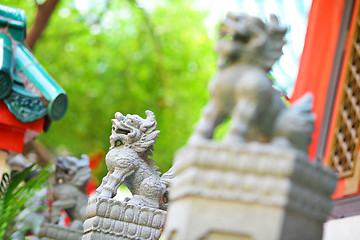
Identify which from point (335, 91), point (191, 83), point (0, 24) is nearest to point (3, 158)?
point (0, 24)

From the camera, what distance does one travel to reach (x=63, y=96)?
4586 millimetres

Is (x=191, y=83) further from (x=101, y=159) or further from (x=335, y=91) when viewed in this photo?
(x=335, y=91)

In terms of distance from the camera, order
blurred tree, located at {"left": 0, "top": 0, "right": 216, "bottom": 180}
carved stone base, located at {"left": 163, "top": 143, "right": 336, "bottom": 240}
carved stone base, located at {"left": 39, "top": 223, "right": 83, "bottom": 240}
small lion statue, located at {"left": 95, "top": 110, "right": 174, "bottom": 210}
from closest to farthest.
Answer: carved stone base, located at {"left": 163, "top": 143, "right": 336, "bottom": 240}, small lion statue, located at {"left": 95, "top": 110, "right": 174, "bottom": 210}, carved stone base, located at {"left": 39, "top": 223, "right": 83, "bottom": 240}, blurred tree, located at {"left": 0, "top": 0, "right": 216, "bottom": 180}

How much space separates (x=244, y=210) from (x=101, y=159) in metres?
9.53

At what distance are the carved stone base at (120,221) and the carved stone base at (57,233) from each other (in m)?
1.11

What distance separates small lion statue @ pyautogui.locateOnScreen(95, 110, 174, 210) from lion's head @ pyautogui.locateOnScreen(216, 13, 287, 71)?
1675 mm

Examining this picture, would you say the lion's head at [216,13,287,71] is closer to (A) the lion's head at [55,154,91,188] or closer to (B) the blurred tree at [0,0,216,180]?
(A) the lion's head at [55,154,91,188]

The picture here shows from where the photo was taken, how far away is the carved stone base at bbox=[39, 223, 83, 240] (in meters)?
4.70

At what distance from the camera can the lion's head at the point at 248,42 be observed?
2.11 metres

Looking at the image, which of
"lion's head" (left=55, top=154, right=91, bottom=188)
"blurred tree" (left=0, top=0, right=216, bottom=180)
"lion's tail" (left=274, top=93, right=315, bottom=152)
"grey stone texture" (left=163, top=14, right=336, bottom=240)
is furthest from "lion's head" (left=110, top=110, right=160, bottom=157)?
"blurred tree" (left=0, top=0, right=216, bottom=180)

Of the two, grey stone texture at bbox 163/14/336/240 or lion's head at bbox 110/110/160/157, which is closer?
grey stone texture at bbox 163/14/336/240

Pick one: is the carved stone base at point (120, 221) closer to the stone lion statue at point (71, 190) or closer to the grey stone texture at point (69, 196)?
the grey stone texture at point (69, 196)

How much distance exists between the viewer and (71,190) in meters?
5.00

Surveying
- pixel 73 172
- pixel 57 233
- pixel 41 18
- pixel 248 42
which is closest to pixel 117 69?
pixel 41 18
